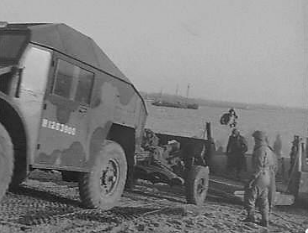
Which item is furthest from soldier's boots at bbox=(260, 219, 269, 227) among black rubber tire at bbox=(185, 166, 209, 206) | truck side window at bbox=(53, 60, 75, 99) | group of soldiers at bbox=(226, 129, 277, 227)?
truck side window at bbox=(53, 60, 75, 99)

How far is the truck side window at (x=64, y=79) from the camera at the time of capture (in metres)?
4.78

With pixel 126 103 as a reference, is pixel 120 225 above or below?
below

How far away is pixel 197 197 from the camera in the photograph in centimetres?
715

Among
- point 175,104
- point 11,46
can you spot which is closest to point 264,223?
point 175,104

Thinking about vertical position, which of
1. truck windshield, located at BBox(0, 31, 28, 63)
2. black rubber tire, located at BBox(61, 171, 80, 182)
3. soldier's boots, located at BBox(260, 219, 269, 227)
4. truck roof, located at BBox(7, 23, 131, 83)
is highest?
truck roof, located at BBox(7, 23, 131, 83)

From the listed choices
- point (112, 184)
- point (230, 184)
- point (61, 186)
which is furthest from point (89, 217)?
point (230, 184)

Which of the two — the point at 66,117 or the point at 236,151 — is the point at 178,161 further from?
the point at 66,117

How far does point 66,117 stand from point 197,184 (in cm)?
268

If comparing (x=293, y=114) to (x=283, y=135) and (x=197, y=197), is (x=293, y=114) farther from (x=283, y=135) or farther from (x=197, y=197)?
(x=197, y=197)

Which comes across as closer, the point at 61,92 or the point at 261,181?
the point at 61,92

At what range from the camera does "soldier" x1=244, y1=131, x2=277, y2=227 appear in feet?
17.2

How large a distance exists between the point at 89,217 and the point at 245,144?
2.37 meters

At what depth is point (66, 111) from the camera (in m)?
4.94

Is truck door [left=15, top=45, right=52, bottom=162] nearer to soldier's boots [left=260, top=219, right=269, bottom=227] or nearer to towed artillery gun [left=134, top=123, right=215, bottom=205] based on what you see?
soldier's boots [left=260, top=219, right=269, bottom=227]
